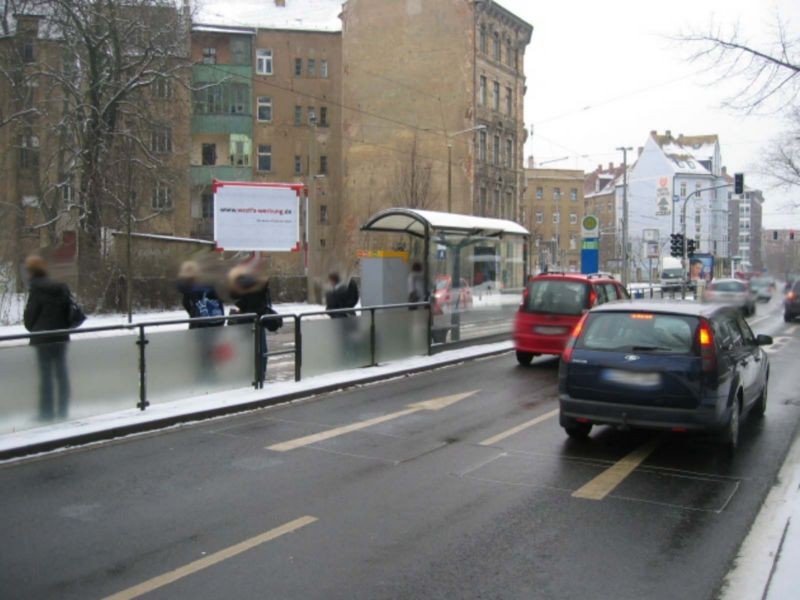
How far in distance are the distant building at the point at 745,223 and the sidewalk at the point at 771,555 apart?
119034 millimetres

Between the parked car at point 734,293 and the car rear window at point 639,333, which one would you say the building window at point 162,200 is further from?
the car rear window at point 639,333

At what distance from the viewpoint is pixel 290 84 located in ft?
186

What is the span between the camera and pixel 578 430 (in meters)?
8.54

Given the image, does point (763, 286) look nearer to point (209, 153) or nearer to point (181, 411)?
point (209, 153)

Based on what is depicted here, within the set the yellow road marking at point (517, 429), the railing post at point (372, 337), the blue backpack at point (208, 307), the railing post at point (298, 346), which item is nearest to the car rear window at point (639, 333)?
the yellow road marking at point (517, 429)

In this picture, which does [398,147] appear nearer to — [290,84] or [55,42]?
[290,84]

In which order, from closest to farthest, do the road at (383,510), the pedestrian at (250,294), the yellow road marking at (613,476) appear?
the road at (383,510), the yellow road marking at (613,476), the pedestrian at (250,294)

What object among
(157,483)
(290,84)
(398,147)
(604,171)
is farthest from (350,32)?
(604,171)

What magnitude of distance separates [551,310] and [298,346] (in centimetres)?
512

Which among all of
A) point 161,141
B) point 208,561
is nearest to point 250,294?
point 208,561

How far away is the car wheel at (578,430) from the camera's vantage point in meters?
8.44

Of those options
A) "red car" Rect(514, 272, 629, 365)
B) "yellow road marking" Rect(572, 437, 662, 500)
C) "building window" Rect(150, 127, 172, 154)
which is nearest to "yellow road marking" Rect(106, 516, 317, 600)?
"yellow road marking" Rect(572, 437, 662, 500)

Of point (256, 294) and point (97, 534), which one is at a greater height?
point (256, 294)

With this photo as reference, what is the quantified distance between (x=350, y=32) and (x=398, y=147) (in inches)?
364
